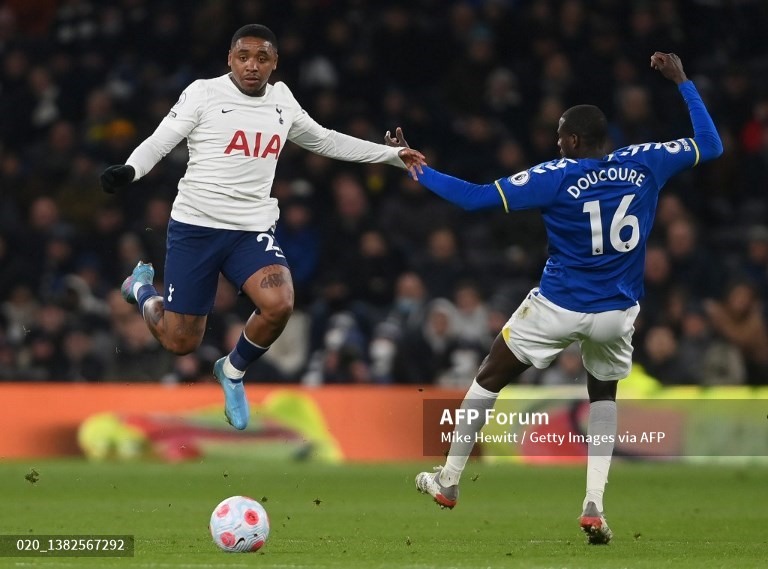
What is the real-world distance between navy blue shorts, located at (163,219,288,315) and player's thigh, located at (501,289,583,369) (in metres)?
1.52

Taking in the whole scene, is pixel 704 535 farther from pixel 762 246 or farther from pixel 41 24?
pixel 41 24

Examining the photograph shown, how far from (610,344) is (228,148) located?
2519 mm

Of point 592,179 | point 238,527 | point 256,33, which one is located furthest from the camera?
point 256,33

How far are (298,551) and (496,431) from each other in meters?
6.35

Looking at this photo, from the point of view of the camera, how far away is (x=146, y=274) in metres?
10.0

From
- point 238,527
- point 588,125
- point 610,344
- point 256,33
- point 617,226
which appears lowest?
point 238,527

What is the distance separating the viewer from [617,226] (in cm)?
838

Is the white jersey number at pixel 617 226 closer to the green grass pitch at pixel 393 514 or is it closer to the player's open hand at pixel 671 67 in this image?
the player's open hand at pixel 671 67

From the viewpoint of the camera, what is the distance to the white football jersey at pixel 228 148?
899 cm

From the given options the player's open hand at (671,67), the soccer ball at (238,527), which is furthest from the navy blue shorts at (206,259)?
the player's open hand at (671,67)

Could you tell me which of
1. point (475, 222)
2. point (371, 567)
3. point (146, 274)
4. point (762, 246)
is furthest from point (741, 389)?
point (371, 567)

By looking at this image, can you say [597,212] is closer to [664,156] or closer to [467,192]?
[664,156]

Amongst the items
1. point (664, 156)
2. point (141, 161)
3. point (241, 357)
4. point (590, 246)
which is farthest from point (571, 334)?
point (141, 161)

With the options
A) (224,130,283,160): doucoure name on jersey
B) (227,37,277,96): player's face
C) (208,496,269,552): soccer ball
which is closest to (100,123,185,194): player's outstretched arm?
(224,130,283,160): doucoure name on jersey
